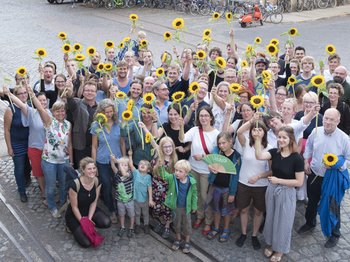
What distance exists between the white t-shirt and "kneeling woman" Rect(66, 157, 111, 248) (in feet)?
4.52

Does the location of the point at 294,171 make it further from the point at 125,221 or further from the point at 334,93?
the point at 125,221

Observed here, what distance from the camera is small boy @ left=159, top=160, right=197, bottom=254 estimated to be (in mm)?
5539

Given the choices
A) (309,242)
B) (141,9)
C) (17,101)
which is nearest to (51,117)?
(17,101)

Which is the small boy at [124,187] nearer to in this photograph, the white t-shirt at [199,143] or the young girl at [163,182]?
the young girl at [163,182]

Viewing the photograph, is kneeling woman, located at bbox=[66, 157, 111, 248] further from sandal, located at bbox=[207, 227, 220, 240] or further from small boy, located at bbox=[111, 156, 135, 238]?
sandal, located at bbox=[207, 227, 220, 240]

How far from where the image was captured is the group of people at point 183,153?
17.9 ft

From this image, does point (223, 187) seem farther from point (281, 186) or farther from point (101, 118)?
point (101, 118)

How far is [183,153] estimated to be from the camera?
20.1ft

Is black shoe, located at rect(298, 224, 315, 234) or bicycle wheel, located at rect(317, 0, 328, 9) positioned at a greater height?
bicycle wheel, located at rect(317, 0, 328, 9)

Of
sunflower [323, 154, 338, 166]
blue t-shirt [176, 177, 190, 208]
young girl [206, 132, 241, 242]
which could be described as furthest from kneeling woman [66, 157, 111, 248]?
sunflower [323, 154, 338, 166]

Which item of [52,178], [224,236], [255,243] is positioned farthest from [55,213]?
[255,243]

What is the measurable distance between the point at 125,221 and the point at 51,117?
6.24 ft

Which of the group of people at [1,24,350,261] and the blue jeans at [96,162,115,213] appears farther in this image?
the blue jeans at [96,162,115,213]

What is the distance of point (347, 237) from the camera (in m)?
5.96
